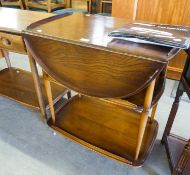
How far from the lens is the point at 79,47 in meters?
0.92

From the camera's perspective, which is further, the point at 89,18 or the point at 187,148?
the point at 89,18

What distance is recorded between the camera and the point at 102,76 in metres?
0.94

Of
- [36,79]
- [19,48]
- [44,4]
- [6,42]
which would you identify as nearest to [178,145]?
[36,79]

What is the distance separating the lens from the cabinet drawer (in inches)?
46.6

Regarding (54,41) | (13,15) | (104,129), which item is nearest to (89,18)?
(54,41)

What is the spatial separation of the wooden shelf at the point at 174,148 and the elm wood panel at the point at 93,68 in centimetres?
61

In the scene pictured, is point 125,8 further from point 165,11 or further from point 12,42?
point 12,42

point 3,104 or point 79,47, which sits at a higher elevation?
point 79,47

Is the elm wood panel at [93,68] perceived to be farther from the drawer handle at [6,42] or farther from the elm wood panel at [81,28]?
the drawer handle at [6,42]

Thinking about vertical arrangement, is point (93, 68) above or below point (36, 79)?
above

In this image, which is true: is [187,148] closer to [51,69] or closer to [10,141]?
[51,69]

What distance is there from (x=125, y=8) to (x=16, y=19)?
1.14 m

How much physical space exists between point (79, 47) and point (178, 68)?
1.51 m

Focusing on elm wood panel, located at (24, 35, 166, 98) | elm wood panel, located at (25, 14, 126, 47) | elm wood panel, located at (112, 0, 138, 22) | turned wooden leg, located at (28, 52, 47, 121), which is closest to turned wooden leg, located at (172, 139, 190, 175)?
elm wood panel, located at (24, 35, 166, 98)
